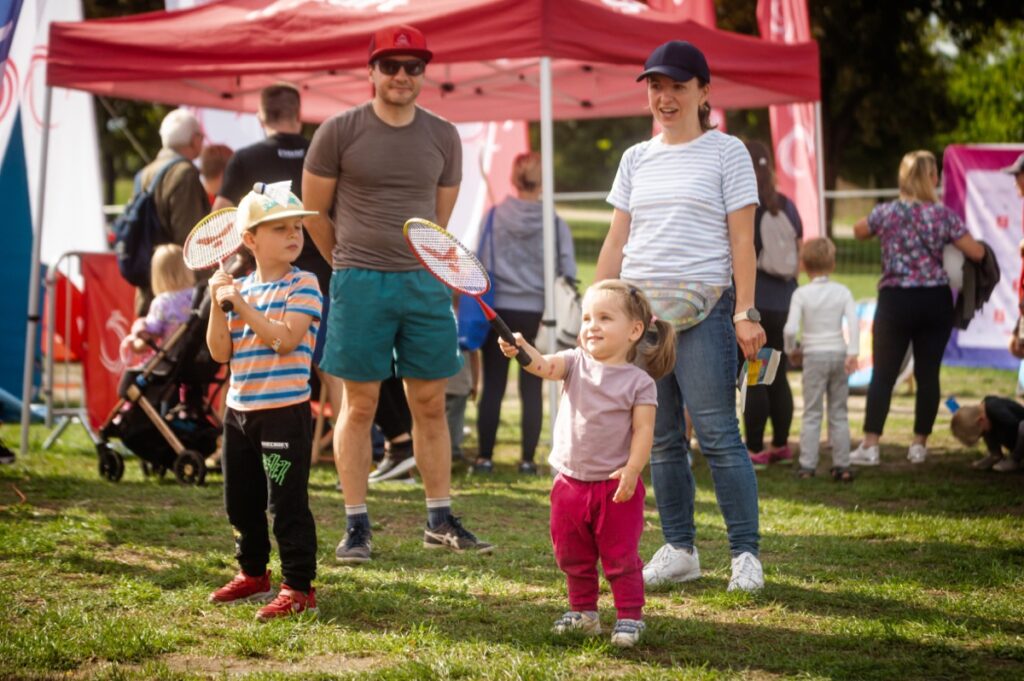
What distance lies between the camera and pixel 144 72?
27.1 feet

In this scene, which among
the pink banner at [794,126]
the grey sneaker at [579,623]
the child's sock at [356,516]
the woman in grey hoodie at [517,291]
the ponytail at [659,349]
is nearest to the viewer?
the grey sneaker at [579,623]

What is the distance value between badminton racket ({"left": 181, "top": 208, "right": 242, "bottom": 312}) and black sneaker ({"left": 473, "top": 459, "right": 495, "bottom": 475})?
370cm

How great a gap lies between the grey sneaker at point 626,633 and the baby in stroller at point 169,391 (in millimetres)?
4088

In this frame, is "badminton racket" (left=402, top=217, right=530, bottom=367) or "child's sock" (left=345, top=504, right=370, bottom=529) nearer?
"badminton racket" (left=402, top=217, right=530, bottom=367)

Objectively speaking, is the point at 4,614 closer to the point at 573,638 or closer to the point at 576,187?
the point at 573,638

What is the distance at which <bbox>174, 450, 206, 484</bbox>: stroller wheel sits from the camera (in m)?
7.53

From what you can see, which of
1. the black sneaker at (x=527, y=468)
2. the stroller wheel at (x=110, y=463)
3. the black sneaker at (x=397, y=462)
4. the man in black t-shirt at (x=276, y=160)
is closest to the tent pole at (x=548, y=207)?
the black sneaker at (x=527, y=468)

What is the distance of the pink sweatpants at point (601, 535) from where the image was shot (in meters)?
4.05

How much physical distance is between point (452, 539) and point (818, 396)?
329 centimetres

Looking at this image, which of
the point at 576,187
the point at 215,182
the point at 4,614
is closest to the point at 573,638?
the point at 4,614

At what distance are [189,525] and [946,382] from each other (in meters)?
9.47

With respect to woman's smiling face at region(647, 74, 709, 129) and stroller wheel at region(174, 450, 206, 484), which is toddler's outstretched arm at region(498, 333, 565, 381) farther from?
stroller wheel at region(174, 450, 206, 484)

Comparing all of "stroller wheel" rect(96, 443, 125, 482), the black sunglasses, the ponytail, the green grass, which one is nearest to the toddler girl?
the ponytail

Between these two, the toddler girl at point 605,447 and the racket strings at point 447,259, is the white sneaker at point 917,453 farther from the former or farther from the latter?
the racket strings at point 447,259
